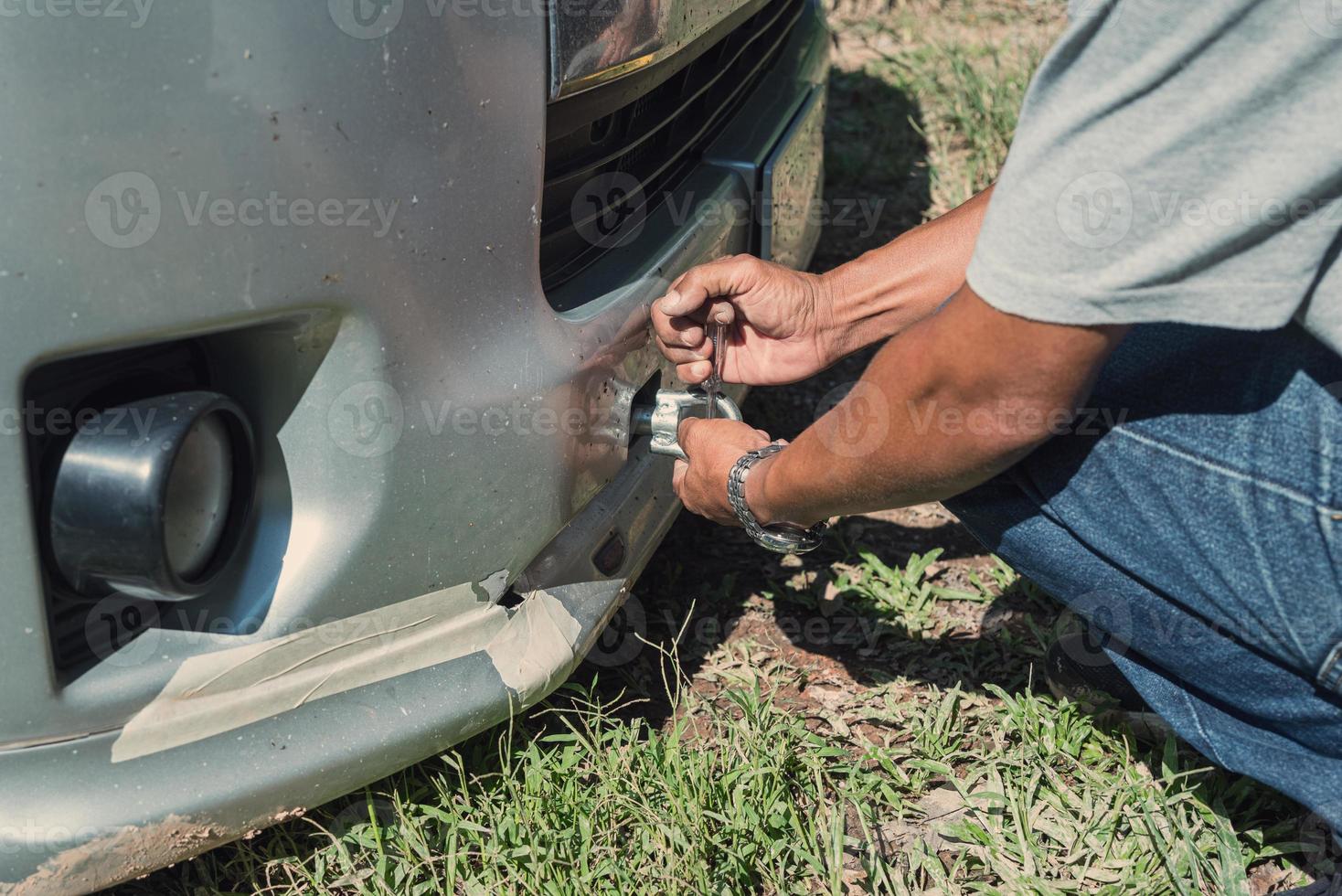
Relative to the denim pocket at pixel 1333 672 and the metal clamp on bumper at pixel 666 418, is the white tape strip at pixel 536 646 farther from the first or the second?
the denim pocket at pixel 1333 672

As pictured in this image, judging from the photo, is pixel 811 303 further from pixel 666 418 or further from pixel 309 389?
pixel 309 389

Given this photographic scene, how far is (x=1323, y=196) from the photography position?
0.98 meters

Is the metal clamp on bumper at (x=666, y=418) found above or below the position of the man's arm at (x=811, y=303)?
below

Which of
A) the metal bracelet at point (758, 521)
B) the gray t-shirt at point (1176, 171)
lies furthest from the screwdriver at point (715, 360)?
the gray t-shirt at point (1176, 171)

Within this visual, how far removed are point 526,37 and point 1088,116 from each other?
54 cm

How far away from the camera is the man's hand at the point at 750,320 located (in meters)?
1.58

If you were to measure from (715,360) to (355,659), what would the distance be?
2.22 feet

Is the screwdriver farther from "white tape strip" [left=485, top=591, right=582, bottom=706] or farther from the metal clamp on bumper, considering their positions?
"white tape strip" [left=485, top=591, right=582, bottom=706]

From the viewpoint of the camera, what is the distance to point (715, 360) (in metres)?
1.71

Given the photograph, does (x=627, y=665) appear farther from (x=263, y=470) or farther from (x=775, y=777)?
(x=263, y=470)

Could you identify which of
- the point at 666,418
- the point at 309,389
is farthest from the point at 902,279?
the point at 309,389

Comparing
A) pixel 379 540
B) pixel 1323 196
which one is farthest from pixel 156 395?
pixel 1323 196

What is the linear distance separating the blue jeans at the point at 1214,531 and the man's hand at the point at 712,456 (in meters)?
0.28

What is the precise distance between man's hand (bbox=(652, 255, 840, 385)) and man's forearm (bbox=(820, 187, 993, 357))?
0.03 m
